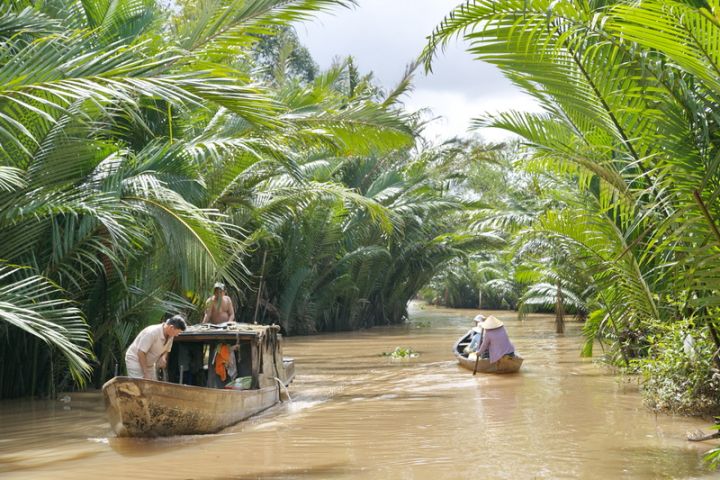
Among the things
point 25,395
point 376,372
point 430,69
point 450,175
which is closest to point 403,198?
point 450,175

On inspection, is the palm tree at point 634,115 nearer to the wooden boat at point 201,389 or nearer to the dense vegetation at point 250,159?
the dense vegetation at point 250,159

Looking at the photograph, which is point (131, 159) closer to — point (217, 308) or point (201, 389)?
point (217, 308)

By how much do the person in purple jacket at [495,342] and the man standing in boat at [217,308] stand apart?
17.0ft

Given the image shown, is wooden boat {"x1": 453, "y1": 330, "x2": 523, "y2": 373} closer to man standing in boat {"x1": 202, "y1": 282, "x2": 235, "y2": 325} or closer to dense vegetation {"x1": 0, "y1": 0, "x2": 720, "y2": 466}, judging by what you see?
dense vegetation {"x1": 0, "y1": 0, "x2": 720, "y2": 466}

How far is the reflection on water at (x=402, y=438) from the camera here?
27.3 ft

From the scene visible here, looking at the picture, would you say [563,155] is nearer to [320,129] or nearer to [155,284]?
[320,129]

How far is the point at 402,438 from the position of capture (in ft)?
33.0

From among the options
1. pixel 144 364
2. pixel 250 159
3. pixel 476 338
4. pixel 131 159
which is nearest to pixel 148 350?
pixel 144 364

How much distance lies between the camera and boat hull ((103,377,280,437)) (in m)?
9.31

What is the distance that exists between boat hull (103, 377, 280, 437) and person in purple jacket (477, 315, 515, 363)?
7.09 meters

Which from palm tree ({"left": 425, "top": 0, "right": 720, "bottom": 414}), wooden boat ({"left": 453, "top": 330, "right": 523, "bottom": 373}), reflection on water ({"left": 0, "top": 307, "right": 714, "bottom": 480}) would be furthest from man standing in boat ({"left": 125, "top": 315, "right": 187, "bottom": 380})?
wooden boat ({"left": 453, "top": 330, "right": 523, "bottom": 373})

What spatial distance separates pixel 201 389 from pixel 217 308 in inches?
168

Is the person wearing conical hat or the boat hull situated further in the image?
the person wearing conical hat

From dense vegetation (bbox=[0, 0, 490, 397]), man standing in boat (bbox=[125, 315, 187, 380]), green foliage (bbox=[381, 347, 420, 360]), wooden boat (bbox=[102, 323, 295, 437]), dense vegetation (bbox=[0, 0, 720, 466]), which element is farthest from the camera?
green foliage (bbox=[381, 347, 420, 360])
